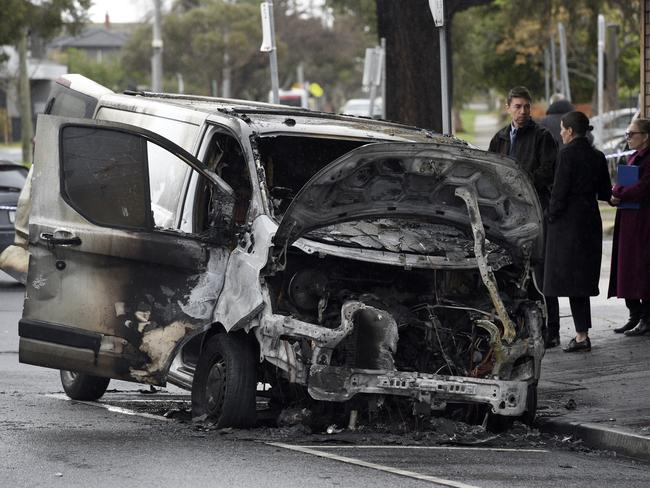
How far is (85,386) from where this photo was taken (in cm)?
1031

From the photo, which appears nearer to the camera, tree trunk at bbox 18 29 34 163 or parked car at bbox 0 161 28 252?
parked car at bbox 0 161 28 252

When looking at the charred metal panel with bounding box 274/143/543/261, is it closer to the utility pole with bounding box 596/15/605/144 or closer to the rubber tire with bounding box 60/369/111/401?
the rubber tire with bounding box 60/369/111/401

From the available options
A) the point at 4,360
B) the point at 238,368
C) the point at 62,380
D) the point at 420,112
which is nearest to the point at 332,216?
the point at 238,368

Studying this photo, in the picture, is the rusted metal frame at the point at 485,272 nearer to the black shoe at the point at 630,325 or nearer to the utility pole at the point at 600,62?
the black shoe at the point at 630,325

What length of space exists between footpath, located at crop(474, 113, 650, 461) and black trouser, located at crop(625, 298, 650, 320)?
0.77 feet

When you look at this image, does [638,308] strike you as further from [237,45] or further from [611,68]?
[237,45]

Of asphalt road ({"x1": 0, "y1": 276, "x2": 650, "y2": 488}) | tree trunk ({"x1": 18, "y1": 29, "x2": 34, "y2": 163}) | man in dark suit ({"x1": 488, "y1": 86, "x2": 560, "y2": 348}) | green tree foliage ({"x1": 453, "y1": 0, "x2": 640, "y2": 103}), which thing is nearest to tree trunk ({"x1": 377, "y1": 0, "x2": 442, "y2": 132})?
man in dark suit ({"x1": 488, "y1": 86, "x2": 560, "y2": 348})

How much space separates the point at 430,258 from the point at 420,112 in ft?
27.8

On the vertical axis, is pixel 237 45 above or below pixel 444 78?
above

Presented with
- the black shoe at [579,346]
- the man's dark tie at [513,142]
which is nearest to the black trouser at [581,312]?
the black shoe at [579,346]

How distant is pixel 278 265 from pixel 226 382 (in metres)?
0.77

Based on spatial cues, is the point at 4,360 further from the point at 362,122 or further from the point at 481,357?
the point at 481,357

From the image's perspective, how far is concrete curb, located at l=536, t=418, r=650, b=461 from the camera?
28.2 feet

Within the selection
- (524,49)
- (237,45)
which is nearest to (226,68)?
(237,45)
